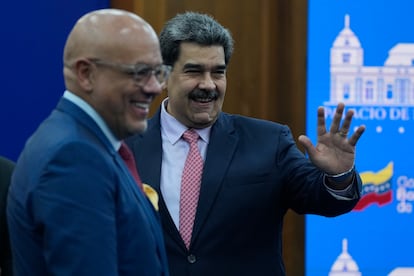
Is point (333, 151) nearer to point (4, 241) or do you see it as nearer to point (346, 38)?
point (4, 241)

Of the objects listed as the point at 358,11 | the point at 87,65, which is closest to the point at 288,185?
the point at 87,65

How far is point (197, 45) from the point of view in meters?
2.81

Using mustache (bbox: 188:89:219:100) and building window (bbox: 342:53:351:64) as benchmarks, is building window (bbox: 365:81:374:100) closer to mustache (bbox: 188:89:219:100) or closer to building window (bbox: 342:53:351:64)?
building window (bbox: 342:53:351:64)

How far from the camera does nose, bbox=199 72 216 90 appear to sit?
109 inches

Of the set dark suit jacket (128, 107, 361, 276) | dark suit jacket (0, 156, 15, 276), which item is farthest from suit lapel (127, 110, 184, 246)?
dark suit jacket (0, 156, 15, 276)

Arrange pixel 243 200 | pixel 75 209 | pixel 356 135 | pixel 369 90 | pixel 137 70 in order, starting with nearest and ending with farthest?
1. pixel 75 209
2. pixel 137 70
3. pixel 356 135
4. pixel 243 200
5. pixel 369 90

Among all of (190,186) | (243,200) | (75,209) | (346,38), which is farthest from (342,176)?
(346,38)

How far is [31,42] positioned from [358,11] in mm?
1547

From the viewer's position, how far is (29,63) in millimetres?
3814

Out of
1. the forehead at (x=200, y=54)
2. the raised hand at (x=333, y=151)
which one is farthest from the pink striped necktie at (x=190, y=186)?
the raised hand at (x=333, y=151)

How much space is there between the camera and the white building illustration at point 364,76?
156 inches

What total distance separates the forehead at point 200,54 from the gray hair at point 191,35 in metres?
0.01

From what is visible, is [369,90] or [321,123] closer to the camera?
[321,123]

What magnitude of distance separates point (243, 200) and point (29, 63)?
154 centimetres
